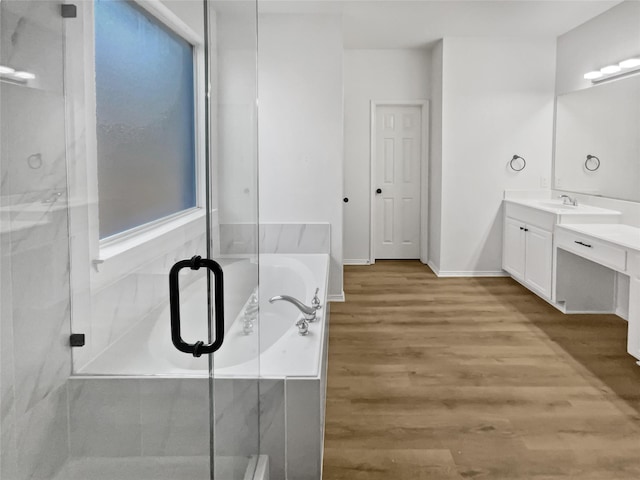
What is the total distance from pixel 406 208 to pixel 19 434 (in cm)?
653

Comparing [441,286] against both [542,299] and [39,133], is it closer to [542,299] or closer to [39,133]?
[542,299]

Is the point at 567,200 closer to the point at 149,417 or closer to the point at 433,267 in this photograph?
the point at 433,267

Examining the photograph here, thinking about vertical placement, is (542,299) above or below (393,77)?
below

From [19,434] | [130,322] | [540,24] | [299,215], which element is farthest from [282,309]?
[540,24]

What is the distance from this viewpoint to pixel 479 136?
6.18 metres

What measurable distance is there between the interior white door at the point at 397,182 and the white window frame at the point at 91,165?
5.90 meters

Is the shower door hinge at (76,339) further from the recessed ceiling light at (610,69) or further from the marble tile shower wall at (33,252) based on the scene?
the recessed ceiling light at (610,69)

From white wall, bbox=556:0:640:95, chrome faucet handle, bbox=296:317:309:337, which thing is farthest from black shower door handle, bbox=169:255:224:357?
white wall, bbox=556:0:640:95

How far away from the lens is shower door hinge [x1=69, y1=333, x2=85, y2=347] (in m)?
1.08

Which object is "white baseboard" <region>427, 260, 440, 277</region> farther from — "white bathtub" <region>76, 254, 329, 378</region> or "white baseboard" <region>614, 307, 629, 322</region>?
"white bathtub" <region>76, 254, 329, 378</region>

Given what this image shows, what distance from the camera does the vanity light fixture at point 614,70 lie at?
4.53 metres

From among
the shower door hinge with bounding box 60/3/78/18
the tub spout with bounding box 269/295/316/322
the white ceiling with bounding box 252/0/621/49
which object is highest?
the white ceiling with bounding box 252/0/621/49

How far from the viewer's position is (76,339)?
1.10 meters

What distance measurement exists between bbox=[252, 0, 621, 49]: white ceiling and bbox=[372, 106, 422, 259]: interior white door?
104 centimetres
